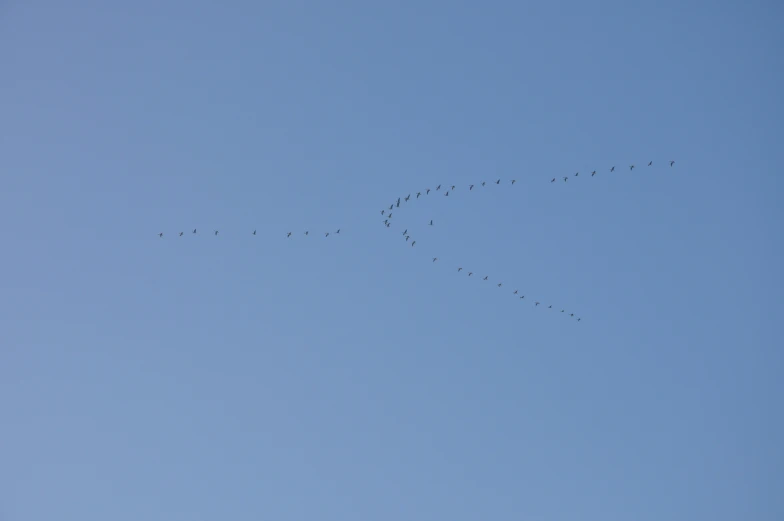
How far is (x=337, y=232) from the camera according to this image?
51469 millimetres

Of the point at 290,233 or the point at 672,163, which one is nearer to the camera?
the point at 290,233

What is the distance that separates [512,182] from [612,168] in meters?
9.09

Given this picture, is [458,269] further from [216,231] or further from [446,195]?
[216,231]

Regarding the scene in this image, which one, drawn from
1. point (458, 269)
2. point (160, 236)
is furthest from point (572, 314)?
point (160, 236)

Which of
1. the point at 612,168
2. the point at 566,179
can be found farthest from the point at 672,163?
the point at 566,179

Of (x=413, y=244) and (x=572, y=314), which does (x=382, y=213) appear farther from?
(x=572, y=314)

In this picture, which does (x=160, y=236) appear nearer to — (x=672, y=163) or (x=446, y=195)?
(x=446, y=195)

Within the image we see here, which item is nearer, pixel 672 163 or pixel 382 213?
pixel 382 213

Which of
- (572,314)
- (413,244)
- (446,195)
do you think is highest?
(446,195)

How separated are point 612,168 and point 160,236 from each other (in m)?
38.7

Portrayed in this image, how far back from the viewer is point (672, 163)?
55656 mm

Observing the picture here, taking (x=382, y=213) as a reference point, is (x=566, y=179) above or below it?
above

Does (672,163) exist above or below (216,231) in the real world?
above

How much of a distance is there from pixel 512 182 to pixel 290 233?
1889 cm
